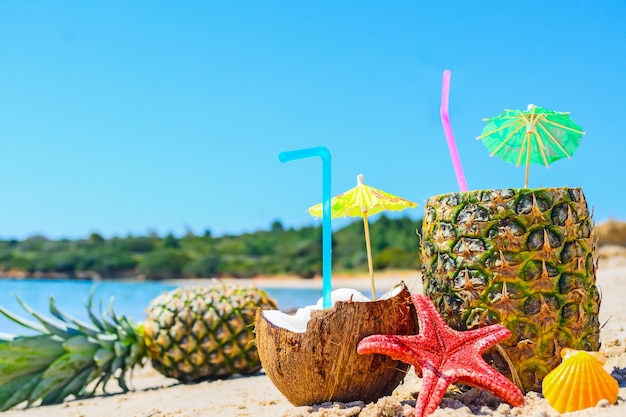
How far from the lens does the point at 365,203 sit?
3.04 metres

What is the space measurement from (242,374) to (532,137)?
3.21 meters

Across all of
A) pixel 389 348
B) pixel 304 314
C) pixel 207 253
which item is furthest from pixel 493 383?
pixel 207 253

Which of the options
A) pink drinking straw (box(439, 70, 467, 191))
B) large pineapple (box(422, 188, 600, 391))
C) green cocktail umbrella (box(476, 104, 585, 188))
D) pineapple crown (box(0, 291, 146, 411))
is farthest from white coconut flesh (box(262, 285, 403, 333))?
pineapple crown (box(0, 291, 146, 411))

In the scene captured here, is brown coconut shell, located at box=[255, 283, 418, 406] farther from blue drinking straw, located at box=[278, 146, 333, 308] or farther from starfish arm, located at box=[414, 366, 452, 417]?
starfish arm, located at box=[414, 366, 452, 417]

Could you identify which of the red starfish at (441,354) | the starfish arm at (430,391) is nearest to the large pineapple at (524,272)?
the red starfish at (441,354)

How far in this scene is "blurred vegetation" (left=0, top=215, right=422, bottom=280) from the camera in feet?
111

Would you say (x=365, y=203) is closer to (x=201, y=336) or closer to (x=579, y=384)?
(x=579, y=384)

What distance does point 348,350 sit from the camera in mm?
2734

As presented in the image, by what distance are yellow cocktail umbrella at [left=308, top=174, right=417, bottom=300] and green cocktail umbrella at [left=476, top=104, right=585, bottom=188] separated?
2.03 ft

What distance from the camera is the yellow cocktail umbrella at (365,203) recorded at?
3.02 m

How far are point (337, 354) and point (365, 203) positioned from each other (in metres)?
0.76

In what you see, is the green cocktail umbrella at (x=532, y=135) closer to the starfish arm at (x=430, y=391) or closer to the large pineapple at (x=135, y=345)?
the starfish arm at (x=430, y=391)

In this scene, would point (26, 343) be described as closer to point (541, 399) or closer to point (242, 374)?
point (242, 374)

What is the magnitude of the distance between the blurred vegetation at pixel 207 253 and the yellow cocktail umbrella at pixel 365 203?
27.2 m
